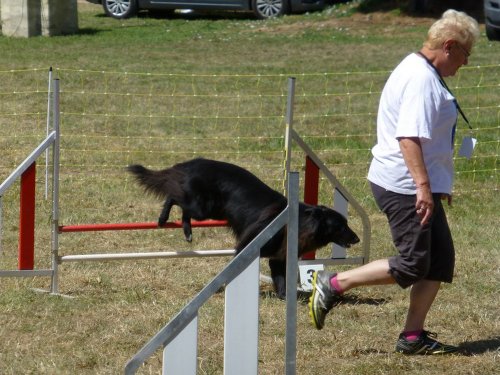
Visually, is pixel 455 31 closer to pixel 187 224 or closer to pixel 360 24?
pixel 187 224

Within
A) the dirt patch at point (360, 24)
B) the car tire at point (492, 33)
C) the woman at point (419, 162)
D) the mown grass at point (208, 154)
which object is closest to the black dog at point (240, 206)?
the mown grass at point (208, 154)

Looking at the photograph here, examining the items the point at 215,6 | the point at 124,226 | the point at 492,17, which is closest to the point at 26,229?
the point at 124,226

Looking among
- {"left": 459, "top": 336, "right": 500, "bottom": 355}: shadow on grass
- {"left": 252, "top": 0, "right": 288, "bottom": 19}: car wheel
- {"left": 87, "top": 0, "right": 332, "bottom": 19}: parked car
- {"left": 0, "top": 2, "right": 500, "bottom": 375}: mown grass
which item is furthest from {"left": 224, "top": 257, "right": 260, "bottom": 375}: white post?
{"left": 252, "top": 0, "right": 288, "bottom": 19}: car wheel

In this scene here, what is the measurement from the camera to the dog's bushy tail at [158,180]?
6488 millimetres

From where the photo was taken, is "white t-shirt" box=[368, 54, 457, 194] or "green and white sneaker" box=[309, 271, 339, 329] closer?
"white t-shirt" box=[368, 54, 457, 194]

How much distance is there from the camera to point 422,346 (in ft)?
16.3

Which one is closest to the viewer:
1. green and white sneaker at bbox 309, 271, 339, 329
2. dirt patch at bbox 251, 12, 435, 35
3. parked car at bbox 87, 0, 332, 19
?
green and white sneaker at bbox 309, 271, 339, 329

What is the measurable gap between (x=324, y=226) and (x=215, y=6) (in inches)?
570

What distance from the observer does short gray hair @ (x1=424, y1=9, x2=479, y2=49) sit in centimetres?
455

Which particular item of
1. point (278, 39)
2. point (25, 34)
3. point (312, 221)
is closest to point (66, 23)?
point (25, 34)

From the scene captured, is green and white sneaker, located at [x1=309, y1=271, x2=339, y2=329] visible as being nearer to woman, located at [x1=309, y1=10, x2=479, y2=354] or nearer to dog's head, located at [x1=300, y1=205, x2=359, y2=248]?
woman, located at [x1=309, y1=10, x2=479, y2=354]

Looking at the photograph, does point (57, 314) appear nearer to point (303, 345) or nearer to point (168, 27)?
point (303, 345)

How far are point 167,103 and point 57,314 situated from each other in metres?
7.03

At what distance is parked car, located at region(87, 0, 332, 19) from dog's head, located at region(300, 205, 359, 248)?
14.2 m
